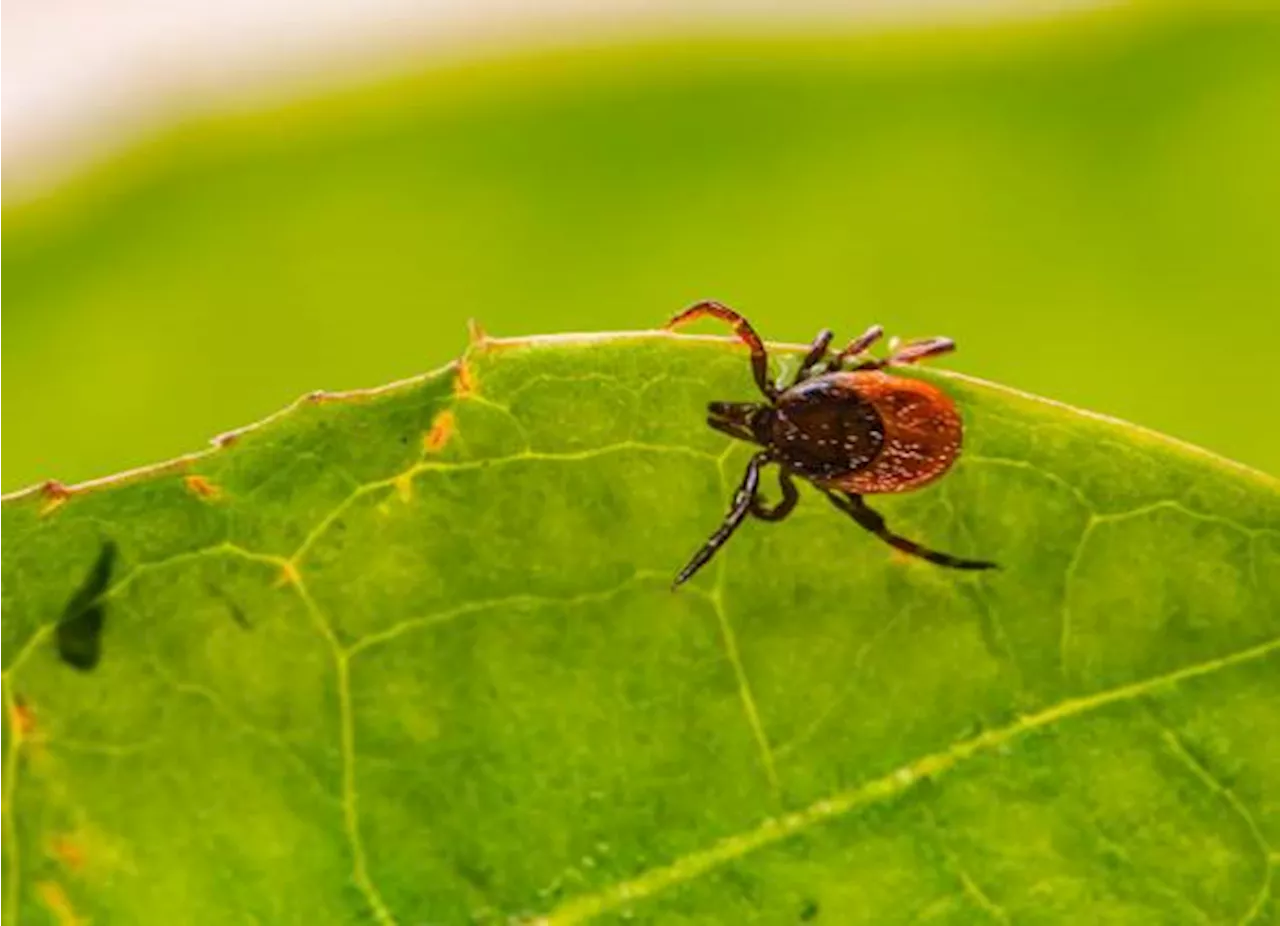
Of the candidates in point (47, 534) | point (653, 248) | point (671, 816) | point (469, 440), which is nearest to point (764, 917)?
point (671, 816)

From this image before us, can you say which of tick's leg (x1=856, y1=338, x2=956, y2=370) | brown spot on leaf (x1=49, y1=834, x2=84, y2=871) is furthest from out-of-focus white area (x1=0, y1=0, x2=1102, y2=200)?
brown spot on leaf (x1=49, y1=834, x2=84, y2=871)

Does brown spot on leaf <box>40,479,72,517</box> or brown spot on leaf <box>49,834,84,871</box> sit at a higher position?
brown spot on leaf <box>40,479,72,517</box>

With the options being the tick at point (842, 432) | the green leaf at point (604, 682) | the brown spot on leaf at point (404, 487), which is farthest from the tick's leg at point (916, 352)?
the brown spot on leaf at point (404, 487)

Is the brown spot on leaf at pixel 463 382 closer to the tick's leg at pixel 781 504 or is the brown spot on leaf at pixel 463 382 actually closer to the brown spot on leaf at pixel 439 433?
the brown spot on leaf at pixel 439 433

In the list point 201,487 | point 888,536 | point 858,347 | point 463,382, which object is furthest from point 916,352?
point 201,487

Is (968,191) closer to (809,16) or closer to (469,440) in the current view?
(809,16)

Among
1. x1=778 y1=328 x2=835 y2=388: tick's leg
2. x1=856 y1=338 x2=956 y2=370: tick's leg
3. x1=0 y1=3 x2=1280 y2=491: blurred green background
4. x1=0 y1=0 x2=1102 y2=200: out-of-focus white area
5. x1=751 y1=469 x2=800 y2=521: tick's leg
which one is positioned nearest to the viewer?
x1=751 y1=469 x2=800 y2=521: tick's leg

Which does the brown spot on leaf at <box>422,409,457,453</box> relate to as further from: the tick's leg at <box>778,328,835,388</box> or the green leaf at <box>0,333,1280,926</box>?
the tick's leg at <box>778,328,835,388</box>
